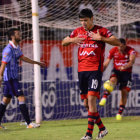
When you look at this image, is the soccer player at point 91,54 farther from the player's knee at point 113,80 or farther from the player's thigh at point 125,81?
the player's thigh at point 125,81

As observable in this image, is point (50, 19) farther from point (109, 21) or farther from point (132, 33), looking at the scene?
point (132, 33)

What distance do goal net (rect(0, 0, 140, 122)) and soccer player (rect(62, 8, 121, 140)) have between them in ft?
12.2

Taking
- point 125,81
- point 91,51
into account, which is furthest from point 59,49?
point 91,51

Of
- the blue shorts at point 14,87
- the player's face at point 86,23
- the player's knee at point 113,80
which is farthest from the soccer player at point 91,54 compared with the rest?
the player's knee at point 113,80

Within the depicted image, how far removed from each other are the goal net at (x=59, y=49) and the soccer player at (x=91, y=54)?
3705mm

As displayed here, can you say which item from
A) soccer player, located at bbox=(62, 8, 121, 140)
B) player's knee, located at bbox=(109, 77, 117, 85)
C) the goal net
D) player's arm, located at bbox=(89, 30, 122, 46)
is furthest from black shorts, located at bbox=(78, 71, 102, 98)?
the goal net

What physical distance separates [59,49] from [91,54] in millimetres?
5671

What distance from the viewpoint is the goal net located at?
9.82 m

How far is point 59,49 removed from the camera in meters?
11.4

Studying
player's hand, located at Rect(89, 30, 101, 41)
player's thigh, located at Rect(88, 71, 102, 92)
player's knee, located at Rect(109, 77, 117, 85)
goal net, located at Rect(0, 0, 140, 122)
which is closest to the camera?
player's hand, located at Rect(89, 30, 101, 41)

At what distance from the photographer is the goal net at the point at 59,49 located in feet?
32.2

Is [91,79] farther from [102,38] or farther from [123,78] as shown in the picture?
[123,78]

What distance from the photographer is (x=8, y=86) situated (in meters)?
7.66

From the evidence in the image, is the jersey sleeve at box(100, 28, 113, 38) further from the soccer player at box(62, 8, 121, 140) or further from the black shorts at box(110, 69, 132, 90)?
the black shorts at box(110, 69, 132, 90)
